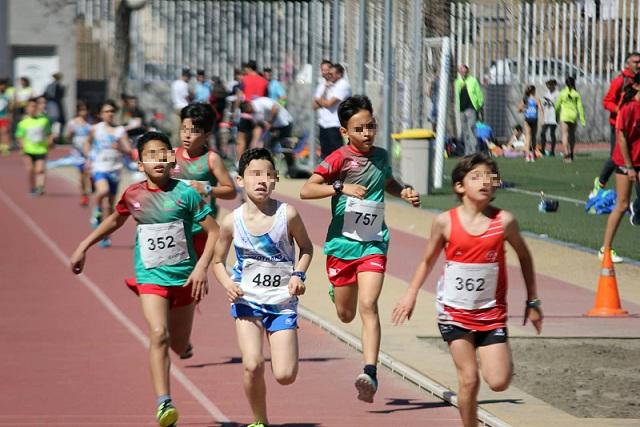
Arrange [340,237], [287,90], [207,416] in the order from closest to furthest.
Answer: [207,416] < [340,237] < [287,90]

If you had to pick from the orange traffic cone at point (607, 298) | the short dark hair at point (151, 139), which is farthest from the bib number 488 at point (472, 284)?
the orange traffic cone at point (607, 298)

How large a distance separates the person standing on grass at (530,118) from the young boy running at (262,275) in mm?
22515

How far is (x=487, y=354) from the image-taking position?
25.3 ft

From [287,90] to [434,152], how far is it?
13543 mm

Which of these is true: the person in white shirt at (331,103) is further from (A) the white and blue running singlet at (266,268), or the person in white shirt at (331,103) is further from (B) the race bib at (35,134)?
(A) the white and blue running singlet at (266,268)

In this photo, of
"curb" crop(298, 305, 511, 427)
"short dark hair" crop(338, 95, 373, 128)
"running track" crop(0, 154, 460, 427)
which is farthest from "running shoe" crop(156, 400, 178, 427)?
"short dark hair" crop(338, 95, 373, 128)

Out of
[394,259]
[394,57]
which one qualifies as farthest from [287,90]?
[394,259]

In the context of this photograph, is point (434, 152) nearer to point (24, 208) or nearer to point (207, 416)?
point (24, 208)

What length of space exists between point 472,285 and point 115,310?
625 centimetres

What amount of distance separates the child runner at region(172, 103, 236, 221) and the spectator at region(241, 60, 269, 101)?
17.7 m

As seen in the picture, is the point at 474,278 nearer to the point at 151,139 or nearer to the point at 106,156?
the point at 151,139

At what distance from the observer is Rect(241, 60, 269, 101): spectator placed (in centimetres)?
2864

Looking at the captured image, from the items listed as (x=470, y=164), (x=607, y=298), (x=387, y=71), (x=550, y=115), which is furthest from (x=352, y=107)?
(x=550, y=115)

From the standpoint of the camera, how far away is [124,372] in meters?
10.4
